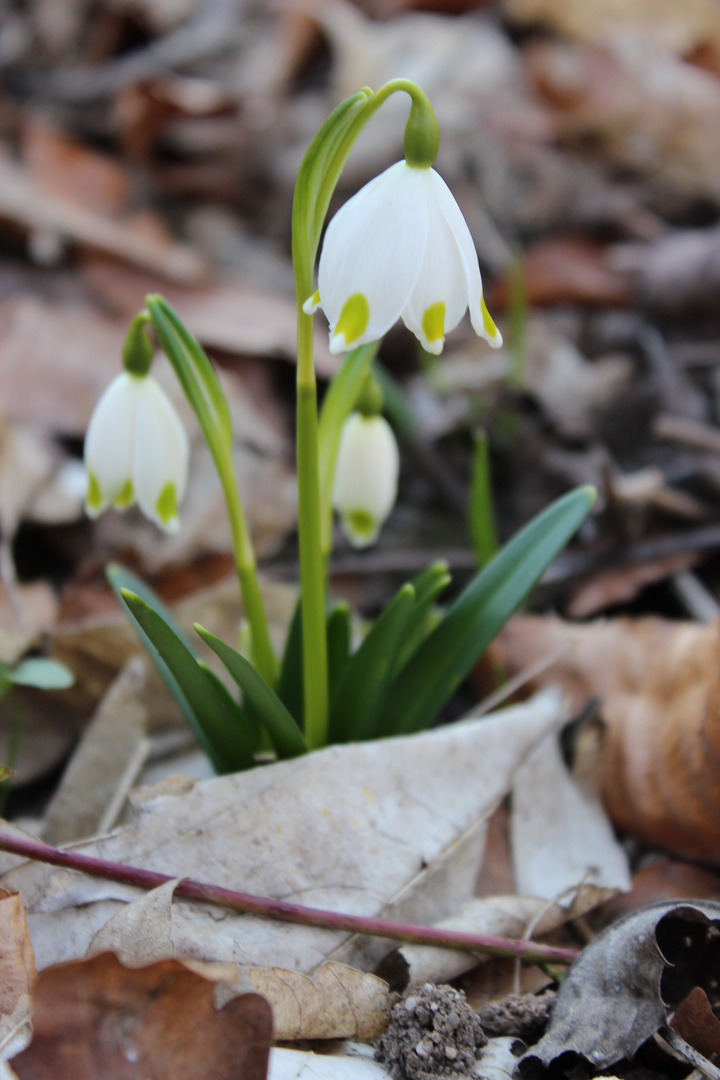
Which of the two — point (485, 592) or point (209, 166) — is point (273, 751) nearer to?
point (485, 592)

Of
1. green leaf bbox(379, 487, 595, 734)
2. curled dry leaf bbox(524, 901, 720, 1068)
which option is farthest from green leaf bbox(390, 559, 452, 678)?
curled dry leaf bbox(524, 901, 720, 1068)

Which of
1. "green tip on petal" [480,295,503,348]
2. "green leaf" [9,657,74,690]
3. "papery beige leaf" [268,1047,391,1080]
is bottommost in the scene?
"papery beige leaf" [268,1047,391,1080]

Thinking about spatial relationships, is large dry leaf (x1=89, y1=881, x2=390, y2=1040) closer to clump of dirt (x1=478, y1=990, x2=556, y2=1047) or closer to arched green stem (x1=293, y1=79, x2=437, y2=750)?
clump of dirt (x1=478, y1=990, x2=556, y2=1047)

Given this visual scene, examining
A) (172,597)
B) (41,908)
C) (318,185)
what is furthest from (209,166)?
(41,908)

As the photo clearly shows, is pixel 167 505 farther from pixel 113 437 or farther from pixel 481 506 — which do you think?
pixel 481 506

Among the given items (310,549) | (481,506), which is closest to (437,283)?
(310,549)

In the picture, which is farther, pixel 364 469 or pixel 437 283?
pixel 364 469
